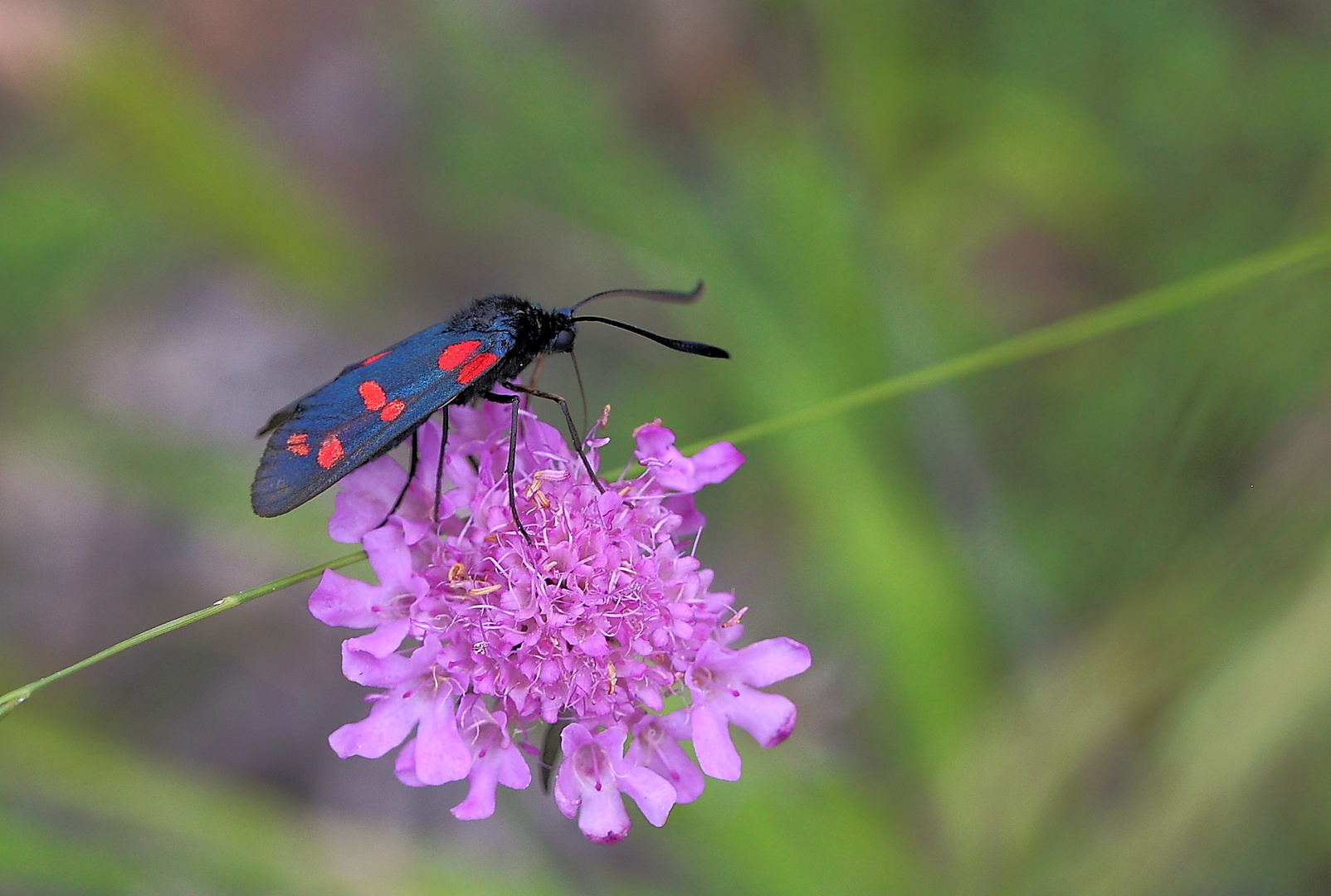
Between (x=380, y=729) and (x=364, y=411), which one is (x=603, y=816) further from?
(x=364, y=411)

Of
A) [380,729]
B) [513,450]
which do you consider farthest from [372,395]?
[380,729]

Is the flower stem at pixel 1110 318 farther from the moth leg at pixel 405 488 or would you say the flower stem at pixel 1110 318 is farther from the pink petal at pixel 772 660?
the moth leg at pixel 405 488

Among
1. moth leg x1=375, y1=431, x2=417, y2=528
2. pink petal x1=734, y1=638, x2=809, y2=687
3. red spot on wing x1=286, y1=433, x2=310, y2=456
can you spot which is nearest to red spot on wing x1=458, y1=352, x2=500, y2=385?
moth leg x1=375, y1=431, x2=417, y2=528

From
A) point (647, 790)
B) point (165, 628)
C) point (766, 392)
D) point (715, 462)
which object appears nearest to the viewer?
point (165, 628)

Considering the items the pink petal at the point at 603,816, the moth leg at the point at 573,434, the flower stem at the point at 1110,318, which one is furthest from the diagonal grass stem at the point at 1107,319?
the pink petal at the point at 603,816

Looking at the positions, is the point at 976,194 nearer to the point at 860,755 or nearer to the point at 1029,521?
the point at 1029,521

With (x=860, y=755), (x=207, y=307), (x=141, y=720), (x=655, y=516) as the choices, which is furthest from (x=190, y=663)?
(x=655, y=516)

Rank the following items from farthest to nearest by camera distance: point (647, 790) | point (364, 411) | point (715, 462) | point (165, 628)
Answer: point (715, 462), point (364, 411), point (647, 790), point (165, 628)

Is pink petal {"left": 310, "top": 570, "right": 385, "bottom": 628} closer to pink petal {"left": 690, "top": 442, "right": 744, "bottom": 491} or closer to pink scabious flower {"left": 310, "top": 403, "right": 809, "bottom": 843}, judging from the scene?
pink scabious flower {"left": 310, "top": 403, "right": 809, "bottom": 843}
